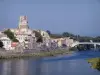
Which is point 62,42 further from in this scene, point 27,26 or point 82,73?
point 82,73

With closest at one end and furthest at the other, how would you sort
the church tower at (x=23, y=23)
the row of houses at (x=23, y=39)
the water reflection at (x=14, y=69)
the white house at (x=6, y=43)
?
the water reflection at (x=14, y=69), the white house at (x=6, y=43), the row of houses at (x=23, y=39), the church tower at (x=23, y=23)

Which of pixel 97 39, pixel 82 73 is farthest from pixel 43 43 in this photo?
pixel 82 73

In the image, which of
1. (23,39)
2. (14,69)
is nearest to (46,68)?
(14,69)

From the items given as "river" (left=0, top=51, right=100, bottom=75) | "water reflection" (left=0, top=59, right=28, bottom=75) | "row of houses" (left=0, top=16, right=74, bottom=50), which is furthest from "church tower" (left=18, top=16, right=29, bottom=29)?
"water reflection" (left=0, top=59, right=28, bottom=75)

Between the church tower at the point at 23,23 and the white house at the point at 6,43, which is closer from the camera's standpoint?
the white house at the point at 6,43

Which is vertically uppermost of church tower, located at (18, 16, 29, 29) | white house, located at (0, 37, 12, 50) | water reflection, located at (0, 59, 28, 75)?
church tower, located at (18, 16, 29, 29)

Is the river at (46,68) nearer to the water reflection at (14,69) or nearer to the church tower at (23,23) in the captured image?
the water reflection at (14,69)

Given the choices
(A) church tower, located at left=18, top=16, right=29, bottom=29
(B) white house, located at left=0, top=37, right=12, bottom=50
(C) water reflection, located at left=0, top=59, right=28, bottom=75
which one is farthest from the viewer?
(A) church tower, located at left=18, top=16, right=29, bottom=29

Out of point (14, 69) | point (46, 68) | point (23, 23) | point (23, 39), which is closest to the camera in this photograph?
point (14, 69)

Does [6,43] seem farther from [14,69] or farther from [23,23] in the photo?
[14,69]

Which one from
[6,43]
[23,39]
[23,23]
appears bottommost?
[6,43]

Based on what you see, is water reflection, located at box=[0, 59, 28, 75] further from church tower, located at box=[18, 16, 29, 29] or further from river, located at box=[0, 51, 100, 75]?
church tower, located at box=[18, 16, 29, 29]

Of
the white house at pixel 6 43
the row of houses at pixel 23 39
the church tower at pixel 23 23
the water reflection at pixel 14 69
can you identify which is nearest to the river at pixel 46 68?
the water reflection at pixel 14 69

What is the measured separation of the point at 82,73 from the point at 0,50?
36.4 ft
